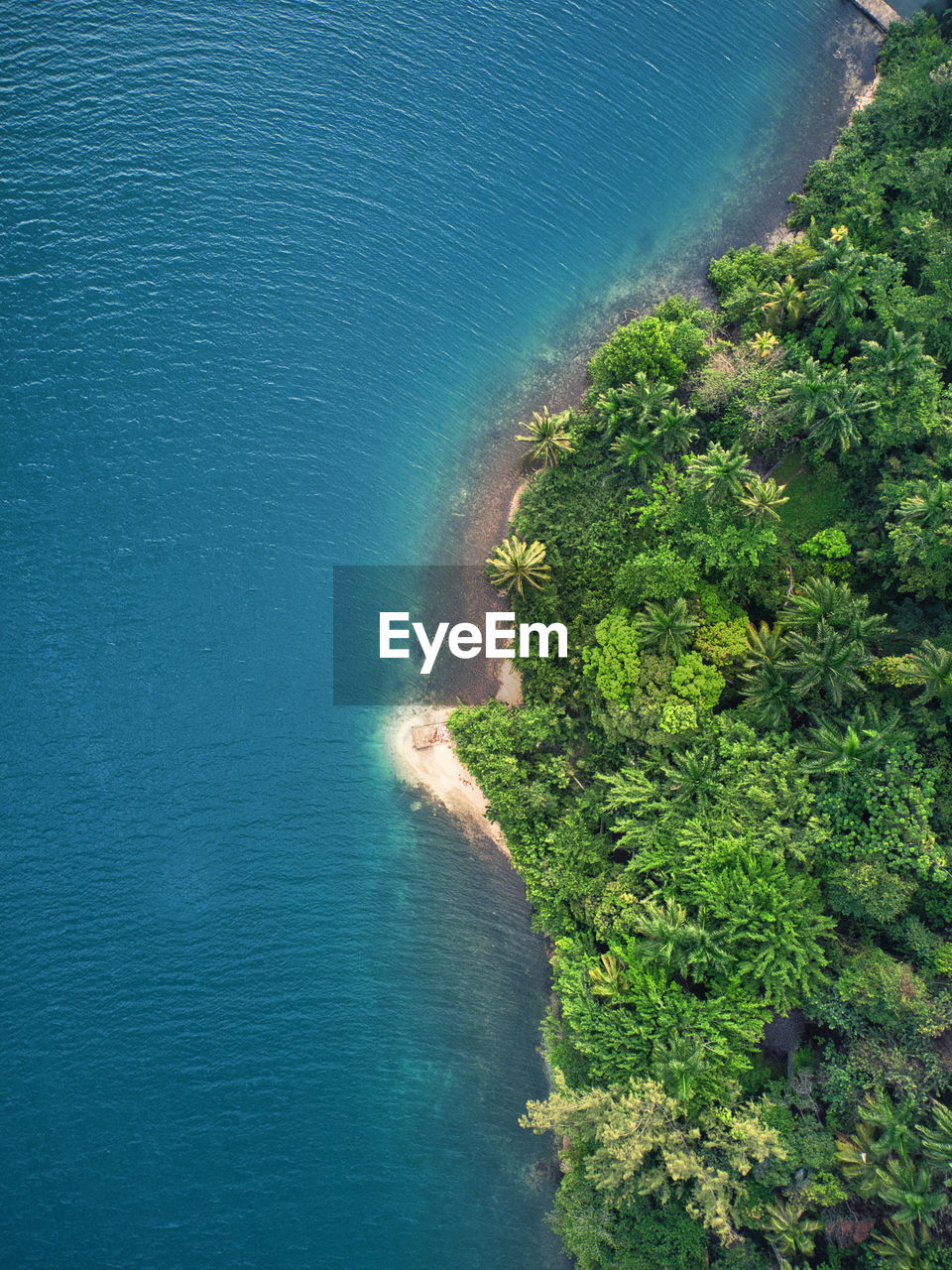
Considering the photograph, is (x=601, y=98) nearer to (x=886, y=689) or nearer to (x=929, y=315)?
(x=929, y=315)

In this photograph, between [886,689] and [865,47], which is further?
[865,47]

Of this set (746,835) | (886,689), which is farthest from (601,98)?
(746,835)

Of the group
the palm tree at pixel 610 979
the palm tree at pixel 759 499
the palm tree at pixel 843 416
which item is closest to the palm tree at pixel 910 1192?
the palm tree at pixel 610 979

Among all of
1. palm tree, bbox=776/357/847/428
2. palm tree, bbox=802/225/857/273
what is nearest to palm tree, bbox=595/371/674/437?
palm tree, bbox=776/357/847/428

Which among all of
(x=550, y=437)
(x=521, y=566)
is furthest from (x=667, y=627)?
(x=550, y=437)

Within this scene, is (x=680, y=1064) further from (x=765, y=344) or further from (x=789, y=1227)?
(x=765, y=344)

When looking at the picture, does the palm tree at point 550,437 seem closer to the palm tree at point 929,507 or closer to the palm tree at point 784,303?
the palm tree at point 784,303
